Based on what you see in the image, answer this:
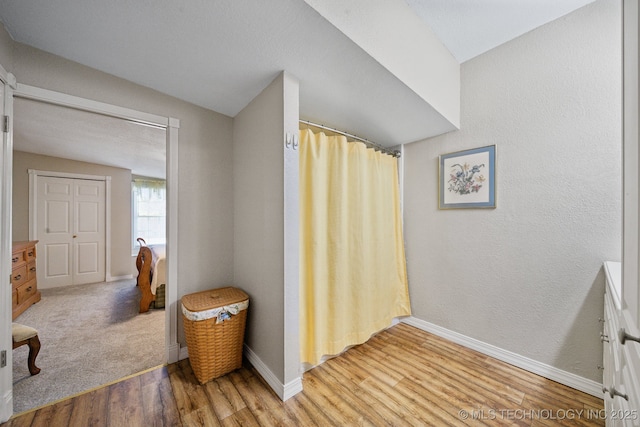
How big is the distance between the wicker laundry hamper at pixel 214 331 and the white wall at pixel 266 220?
134 millimetres

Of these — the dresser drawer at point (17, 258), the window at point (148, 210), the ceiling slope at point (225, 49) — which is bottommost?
the dresser drawer at point (17, 258)

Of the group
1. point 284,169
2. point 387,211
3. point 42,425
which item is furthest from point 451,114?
point 42,425

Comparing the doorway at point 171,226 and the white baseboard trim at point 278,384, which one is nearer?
the white baseboard trim at point 278,384

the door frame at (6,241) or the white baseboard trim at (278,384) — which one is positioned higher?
the door frame at (6,241)

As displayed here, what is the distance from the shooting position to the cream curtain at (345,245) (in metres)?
1.77

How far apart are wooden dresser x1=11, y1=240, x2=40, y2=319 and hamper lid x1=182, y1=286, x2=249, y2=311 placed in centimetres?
243

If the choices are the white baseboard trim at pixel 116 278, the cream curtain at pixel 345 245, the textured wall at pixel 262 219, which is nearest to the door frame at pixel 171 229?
the textured wall at pixel 262 219

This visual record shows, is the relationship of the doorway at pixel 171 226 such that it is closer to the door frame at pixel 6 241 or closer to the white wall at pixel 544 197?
the door frame at pixel 6 241

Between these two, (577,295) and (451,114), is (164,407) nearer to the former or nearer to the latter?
(577,295)

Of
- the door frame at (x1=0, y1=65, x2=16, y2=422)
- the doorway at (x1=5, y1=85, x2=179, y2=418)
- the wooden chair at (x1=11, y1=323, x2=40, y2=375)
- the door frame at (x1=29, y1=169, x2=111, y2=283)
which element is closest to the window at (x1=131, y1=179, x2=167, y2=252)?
the door frame at (x1=29, y1=169, x2=111, y2=283)

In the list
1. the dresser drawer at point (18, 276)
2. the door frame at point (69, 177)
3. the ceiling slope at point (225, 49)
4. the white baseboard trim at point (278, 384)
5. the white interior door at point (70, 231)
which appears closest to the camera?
the ceiling slope at point (225, 49)

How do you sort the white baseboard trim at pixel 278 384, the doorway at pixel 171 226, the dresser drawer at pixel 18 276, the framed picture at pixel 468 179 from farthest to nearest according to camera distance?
the dresser drawer at pixel 18 276
the framed picture at pixel 468 179
the doorway at pixel 171 226
the white baseboard trim at pixel 278 384

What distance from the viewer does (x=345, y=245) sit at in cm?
196

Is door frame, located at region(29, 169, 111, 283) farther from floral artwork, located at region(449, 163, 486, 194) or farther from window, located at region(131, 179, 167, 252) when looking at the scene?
floral artwork, located at region(449, 163, 486, 194)
